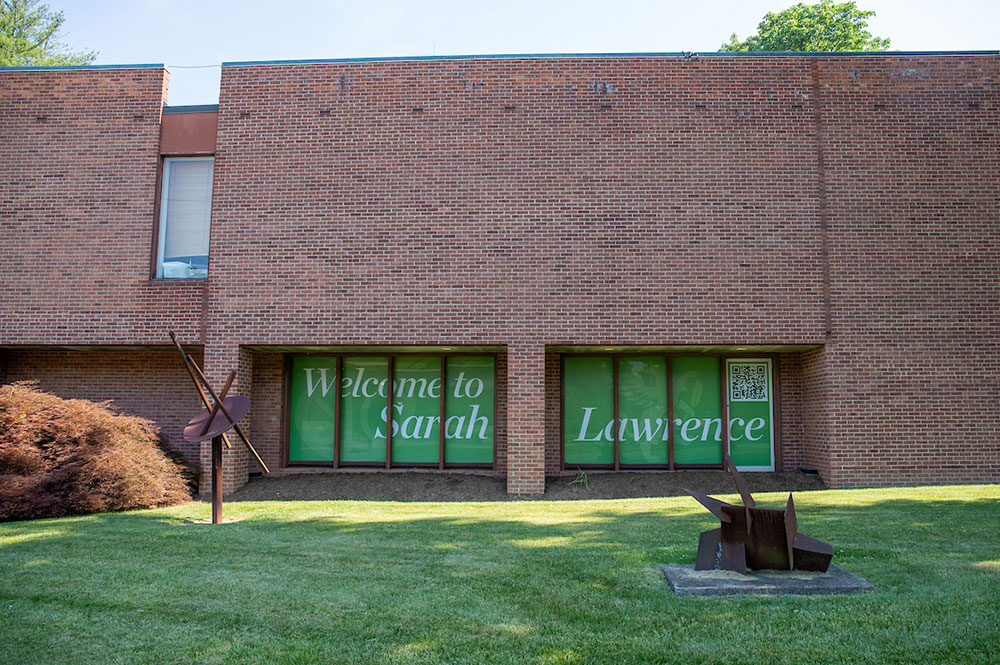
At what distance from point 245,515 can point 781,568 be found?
7.25m

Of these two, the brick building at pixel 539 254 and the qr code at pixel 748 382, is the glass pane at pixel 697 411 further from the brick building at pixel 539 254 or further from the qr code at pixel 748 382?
the qr code at pixel 748 382

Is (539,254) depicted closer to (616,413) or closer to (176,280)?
(616,413)

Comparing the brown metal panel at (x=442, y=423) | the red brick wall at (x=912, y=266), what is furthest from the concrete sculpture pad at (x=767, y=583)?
the brown metal panel at (x=442, y=423)

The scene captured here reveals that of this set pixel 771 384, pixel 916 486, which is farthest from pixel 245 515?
pixel 916 486

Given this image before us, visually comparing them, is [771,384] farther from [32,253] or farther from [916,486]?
[32,253]

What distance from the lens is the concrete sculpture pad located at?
5.16m

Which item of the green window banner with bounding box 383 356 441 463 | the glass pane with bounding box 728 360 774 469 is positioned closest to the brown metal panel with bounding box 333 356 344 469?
the green window banner with bounding box 383 356 441 463

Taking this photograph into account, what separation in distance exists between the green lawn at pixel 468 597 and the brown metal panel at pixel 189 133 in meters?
7.45

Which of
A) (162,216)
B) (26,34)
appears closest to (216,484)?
(162,216)

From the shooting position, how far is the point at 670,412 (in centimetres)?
1368

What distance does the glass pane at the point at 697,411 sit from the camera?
44.8ft

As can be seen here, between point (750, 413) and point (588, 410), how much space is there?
312cm

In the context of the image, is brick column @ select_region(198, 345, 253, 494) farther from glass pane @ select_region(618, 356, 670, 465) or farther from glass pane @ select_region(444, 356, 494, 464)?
glass pane @ select_region(618, 356, 670, 465)

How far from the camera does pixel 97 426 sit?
35.9 ft
